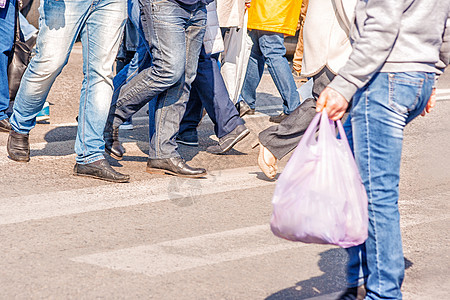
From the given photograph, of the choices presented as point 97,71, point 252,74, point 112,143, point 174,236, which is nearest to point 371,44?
point 174,236

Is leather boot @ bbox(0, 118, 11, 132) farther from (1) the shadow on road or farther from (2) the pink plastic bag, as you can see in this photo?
(2) the pink plastic bag

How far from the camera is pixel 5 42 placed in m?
6.54

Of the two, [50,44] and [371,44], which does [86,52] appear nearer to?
[50,44]

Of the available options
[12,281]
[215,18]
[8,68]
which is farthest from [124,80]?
[12,281]

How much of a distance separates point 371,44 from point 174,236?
1739 mm

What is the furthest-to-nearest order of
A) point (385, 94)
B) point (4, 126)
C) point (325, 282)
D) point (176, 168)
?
point (4, 126) → point (176, 168) → point (325, 282) → point (385, 94)

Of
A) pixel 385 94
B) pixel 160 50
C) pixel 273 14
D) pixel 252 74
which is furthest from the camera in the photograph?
pixel 252 74

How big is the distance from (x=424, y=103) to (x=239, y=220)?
168 cm

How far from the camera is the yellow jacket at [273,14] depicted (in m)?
7.69

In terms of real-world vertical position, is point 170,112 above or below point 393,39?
below

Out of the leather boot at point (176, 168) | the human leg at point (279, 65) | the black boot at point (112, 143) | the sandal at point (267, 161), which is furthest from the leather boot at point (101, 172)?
the human leg at point (279, 65)

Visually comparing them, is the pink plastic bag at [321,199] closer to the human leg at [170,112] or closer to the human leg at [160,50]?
the human leg at [160,50]

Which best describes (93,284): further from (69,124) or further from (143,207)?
(69,124)

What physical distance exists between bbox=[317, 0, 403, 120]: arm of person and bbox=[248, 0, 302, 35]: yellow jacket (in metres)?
4.53
